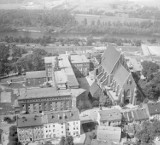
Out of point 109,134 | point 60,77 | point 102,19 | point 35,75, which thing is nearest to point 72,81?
point 60,77

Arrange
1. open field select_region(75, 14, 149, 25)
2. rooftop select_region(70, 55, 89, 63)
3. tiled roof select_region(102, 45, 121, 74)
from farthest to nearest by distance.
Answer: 1. open field select_region(75, 14, 149, 25)
2. rooftop select_region(70, 55, 89, 63)
3. tiled roof select_region(102, 45, 121, 74)

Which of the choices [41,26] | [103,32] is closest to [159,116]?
[103,32]

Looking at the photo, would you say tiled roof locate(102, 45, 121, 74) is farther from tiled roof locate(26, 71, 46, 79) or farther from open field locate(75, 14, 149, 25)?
open field locate(75, 14, 149, 25)

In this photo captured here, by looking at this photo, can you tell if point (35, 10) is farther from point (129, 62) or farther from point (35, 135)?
point (35, 135)

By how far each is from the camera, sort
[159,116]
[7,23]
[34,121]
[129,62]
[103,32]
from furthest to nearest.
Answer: [103,32] → [7,23] → [129,62] → [159,116] → [34,121]

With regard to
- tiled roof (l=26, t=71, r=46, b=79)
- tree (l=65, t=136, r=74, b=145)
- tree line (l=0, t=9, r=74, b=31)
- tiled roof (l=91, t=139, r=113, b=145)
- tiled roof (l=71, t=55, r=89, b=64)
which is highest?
tree line (l=0, t=9, r=74, b=31)

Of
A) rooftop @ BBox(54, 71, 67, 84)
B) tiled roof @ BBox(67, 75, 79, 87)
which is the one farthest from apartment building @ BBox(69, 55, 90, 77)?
tiled roof @ BBox(67, 75, 79, 87)

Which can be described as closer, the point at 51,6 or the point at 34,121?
the point at 34,121

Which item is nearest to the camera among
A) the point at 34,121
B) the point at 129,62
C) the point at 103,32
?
the point at 34,121
